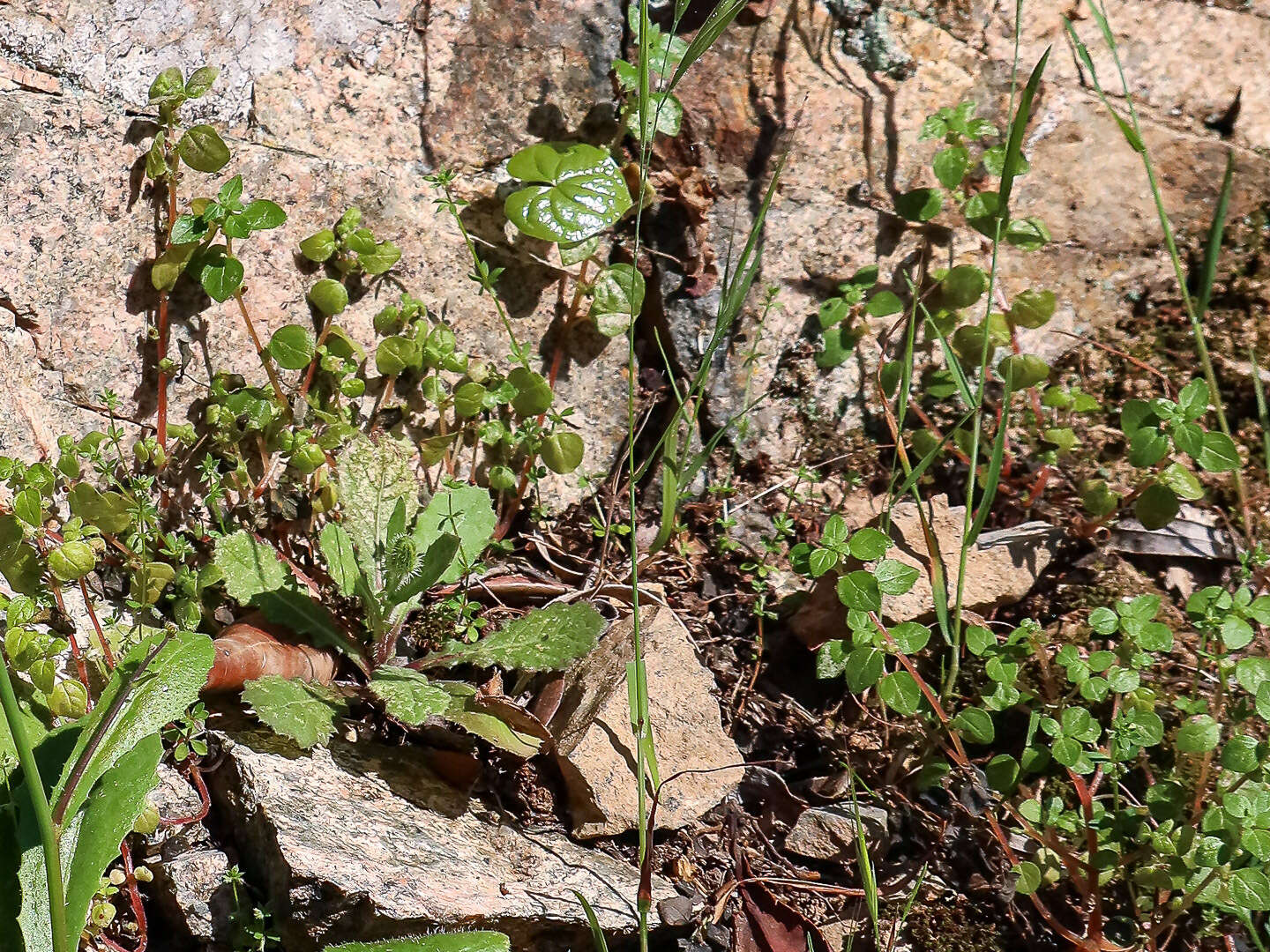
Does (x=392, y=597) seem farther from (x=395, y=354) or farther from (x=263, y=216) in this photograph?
(x=263, y=216)

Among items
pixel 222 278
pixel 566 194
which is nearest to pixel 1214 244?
pixel 566 194

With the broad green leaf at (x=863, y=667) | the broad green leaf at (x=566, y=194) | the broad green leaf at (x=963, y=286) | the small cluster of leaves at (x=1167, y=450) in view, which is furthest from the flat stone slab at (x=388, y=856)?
the broad green leaf at (x=963, y=286)

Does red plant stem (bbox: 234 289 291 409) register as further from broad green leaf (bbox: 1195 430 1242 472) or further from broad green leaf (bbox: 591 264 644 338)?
broad green leaf (bbox: 1195 430 1242 472)

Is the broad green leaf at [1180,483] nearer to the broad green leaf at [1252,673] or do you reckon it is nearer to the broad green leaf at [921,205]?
the broad green leaf at [1252,673]

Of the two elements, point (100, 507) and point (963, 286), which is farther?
point (963, 286)

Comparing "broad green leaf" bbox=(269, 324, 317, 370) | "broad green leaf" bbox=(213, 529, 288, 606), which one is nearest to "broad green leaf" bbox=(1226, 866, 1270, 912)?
"broad green leaf" bbox=(213, 529, 288, 606)

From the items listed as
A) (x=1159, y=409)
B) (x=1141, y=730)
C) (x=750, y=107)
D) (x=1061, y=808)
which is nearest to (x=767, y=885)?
(x=1061, y=808)
